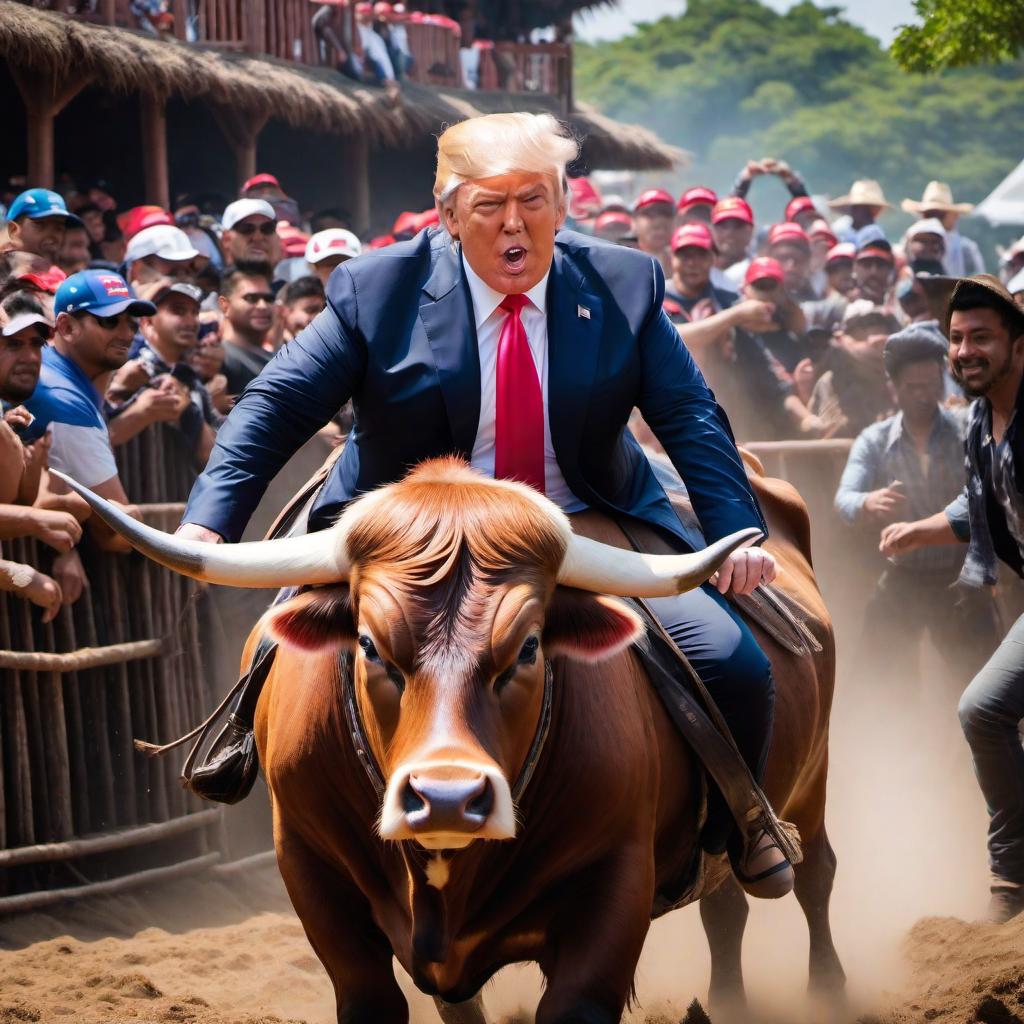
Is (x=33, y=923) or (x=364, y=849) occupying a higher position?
(x=364, y=849)

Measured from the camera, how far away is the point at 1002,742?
5.78 metres

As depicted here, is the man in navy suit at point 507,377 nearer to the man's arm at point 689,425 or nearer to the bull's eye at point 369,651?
the man's arm at point 689,425

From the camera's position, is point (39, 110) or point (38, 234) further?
point (39, 110)

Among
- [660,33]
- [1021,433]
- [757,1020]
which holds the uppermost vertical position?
[660,33]

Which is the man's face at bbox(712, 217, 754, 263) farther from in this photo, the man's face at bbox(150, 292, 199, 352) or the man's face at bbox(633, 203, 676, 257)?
the man's face at bbox(150, 292, 199, 352)

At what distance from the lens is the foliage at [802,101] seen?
6178cm

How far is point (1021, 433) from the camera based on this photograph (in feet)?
18.9

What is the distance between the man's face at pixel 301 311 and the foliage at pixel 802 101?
4845cm

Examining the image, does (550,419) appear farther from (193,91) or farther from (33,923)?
(193,91)

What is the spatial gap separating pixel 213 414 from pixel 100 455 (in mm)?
1201

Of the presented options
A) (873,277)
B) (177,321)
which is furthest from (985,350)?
(873,277)

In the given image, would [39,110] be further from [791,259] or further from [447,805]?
[447,805]

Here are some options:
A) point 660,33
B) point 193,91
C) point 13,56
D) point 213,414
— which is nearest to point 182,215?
point 13,56

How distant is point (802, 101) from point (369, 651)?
2791 inches
